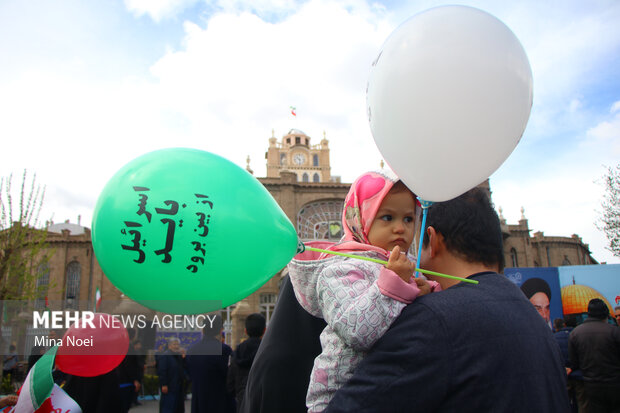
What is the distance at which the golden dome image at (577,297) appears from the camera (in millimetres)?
11977

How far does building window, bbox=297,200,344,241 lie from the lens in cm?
2941

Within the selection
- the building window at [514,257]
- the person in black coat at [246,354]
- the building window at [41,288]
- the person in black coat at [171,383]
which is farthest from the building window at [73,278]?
the building window at [514,257]

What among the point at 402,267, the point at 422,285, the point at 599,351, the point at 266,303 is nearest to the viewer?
the point at 402,267

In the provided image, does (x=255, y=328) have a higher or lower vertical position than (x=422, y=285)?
lower

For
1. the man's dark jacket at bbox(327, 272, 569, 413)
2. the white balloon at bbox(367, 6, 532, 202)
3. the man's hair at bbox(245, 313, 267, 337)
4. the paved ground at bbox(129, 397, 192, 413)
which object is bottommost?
the paved ground at bbox(129, 397, 192, 413)

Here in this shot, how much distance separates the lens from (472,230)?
1.51 metres

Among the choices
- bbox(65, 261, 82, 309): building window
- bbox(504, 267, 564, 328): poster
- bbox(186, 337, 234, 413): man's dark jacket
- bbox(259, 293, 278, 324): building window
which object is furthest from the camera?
bbox(65, 261, 82, 309): building window

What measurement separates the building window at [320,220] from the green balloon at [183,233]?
27.3 metres

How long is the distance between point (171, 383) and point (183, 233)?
5.92 m

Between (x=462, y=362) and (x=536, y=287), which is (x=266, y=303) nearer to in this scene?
(x=536, y=287)

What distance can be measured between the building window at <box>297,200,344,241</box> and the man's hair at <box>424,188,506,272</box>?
89.9 ft

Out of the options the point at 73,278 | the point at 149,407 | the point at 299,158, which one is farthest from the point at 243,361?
the point at 299,158

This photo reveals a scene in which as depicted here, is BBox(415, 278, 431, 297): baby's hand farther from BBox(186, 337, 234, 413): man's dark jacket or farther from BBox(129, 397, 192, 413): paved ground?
BBox(129, 397, 192, 413): paved ground

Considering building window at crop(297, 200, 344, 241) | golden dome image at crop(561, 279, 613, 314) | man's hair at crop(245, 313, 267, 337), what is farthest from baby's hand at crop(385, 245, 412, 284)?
building window at crop(297, 200, 344, 241)
